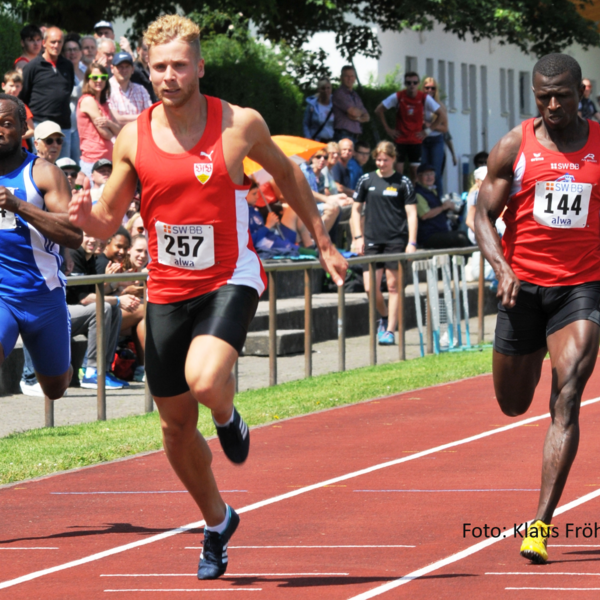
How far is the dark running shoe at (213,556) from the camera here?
5824 mm

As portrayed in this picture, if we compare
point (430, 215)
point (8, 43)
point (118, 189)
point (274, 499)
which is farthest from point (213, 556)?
point (430, 215)

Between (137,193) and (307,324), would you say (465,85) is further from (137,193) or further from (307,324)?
(307,324)

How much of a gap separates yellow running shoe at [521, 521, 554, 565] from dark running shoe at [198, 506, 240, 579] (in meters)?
1.28

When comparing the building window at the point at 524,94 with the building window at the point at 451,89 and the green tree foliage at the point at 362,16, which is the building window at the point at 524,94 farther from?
the green tree foliage at the point at 362,16

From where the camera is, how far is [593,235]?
665cm

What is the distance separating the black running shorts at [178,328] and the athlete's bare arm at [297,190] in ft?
1.45

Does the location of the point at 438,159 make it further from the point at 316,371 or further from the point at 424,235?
the point at 316,371

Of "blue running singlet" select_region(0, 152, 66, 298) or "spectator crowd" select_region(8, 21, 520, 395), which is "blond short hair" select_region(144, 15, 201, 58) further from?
"spectator crowd" select_region(8, 21, 520, 395)

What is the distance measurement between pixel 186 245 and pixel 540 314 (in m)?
1.93

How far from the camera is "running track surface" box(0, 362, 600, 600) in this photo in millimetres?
5754

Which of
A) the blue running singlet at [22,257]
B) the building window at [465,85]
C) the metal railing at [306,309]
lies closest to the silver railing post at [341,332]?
the metal railing at [306,309]

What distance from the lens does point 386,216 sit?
16.7 metres

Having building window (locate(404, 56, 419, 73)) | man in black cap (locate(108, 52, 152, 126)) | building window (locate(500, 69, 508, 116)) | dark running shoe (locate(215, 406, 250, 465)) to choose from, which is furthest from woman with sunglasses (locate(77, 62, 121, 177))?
building window (locate(500, 69, 508, 116))

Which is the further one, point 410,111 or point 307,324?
point 410,111
